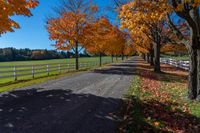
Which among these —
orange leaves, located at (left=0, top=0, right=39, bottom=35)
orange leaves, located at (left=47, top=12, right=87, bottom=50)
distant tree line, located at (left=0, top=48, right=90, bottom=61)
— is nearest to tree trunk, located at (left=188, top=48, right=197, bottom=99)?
orange leaves, located at (left=0, top=0, right=39, bottom=35)

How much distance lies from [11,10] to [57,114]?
18.9 feet

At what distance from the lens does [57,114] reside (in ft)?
26.3

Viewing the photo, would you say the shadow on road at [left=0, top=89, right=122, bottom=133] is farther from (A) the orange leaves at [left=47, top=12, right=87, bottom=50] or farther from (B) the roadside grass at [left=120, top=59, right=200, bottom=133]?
(A) the orange leaves at [left=47, top=12, right=87, bottom=50]

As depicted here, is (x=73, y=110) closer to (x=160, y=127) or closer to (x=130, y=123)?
(x=130, y=123)

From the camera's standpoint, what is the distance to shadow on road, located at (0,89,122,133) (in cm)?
664

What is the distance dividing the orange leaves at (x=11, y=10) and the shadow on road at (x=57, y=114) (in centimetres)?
347

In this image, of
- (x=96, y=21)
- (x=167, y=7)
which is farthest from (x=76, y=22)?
(x=167, y=7)

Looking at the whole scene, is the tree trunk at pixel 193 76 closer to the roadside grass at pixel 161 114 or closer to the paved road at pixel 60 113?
the roadside grass at pixel 161 114

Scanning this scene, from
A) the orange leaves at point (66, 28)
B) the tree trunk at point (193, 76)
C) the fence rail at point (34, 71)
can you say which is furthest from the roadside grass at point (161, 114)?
the orange leaves at point (66, 28)

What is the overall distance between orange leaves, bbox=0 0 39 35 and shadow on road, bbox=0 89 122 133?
11.4 ft

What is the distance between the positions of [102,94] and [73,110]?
3457 millimetres

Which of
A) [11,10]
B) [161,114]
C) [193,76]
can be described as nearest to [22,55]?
[11,10]

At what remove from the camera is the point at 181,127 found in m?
7.09

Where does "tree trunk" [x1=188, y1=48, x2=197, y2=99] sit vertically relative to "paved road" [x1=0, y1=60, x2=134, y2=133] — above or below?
above
